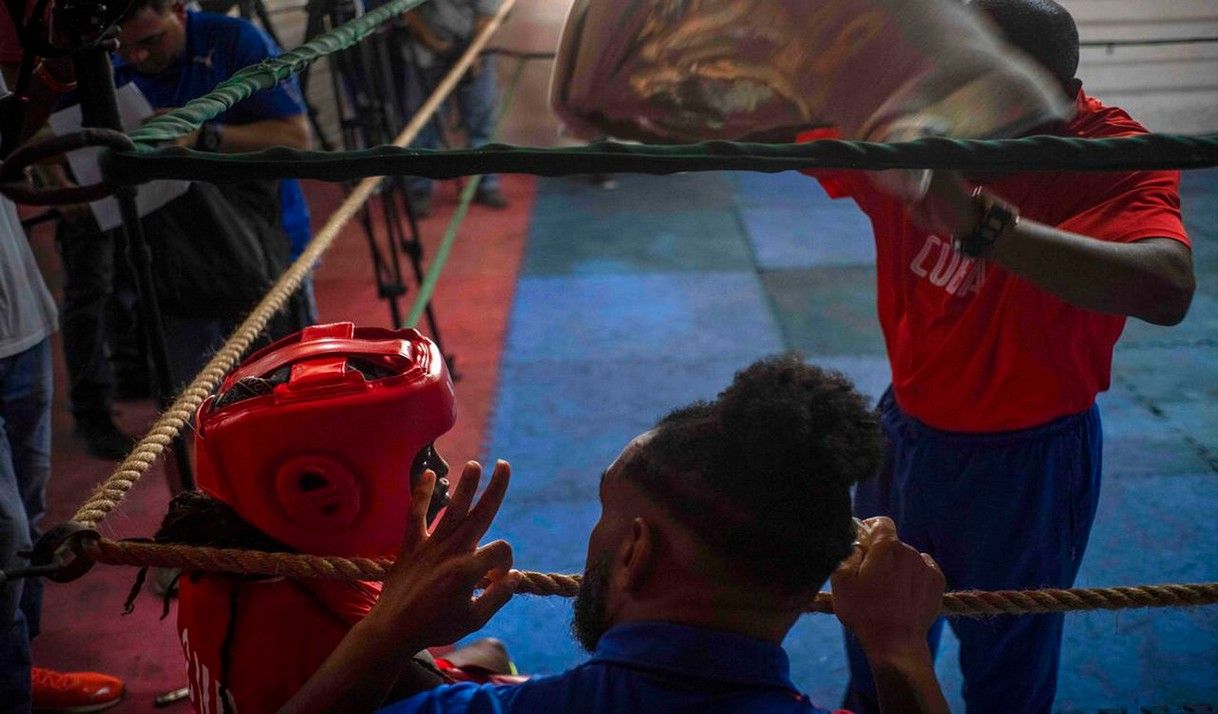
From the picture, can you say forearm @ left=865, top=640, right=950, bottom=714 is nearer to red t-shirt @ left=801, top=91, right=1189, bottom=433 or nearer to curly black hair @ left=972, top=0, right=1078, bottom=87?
red t-shirt @ left=801, top=91, right=1189, bottom=433

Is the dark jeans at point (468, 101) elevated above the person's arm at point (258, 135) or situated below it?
below

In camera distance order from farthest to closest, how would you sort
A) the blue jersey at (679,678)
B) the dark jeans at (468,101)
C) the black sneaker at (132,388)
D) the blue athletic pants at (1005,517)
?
the dark jeans at (468,101) < the black sneaker at (132,388) < the blue athletic pants at (1005,517) < the blue jersey at (679,678)

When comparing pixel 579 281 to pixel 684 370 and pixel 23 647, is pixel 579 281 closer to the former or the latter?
pixel 684 370

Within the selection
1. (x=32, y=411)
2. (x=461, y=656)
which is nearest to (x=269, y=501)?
(x=461, y=656)

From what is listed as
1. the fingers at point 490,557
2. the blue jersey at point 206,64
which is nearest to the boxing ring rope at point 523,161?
the fingers at point 490,557

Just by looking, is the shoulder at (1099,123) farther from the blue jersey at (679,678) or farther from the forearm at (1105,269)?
the blue jersey at (679,678)

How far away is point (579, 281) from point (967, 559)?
325cm

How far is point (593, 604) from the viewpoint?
0.96 meters

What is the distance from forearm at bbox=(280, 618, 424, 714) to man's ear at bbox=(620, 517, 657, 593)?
8.3 inches

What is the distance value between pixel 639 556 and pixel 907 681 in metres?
0.28

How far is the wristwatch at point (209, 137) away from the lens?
6.86ft

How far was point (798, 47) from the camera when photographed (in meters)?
0.95

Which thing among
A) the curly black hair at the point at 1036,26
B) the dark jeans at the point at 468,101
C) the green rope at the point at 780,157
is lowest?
the dark jeans at the point at 468,101

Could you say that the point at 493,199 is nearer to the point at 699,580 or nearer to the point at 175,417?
the point at 175,417
